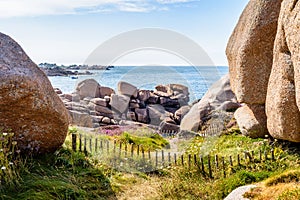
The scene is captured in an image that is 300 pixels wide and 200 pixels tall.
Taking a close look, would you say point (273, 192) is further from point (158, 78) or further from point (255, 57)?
point (158, 78)

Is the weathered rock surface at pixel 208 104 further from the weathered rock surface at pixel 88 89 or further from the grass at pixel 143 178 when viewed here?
the weathered rock surface at pixel 88 89

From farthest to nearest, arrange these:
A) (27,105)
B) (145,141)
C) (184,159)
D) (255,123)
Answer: (145,141) < (255,123) < (184,159) < (27,105)

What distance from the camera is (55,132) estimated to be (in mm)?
7285

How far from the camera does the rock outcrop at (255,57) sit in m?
8.01

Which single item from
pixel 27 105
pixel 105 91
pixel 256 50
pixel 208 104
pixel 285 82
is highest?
pixel 256 50

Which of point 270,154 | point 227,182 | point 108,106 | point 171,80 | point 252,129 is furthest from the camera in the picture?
point 171,80

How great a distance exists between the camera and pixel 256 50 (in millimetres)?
8219

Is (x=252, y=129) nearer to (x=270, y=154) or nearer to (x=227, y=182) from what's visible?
(x=270, y=154)

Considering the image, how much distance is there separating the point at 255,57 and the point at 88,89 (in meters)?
12.6

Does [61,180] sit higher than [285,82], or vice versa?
[285,82]

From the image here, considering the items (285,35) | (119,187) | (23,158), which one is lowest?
(119,187)

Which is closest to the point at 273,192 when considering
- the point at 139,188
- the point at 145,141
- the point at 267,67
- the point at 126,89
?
the point at 139,188

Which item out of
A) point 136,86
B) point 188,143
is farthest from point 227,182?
point 136,86

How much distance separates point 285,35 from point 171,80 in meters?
15.6
